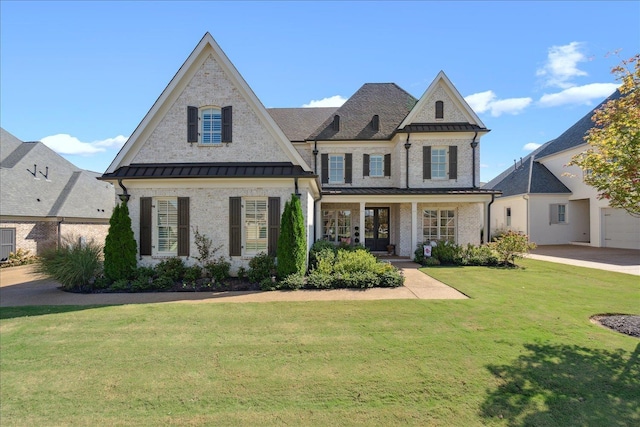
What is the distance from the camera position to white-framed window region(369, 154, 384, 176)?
1766 cm

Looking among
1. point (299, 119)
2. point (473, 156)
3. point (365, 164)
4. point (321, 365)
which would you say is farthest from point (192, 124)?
point (473, 156)

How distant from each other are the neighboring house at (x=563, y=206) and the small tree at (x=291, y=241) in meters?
21.0

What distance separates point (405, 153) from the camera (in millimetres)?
16219

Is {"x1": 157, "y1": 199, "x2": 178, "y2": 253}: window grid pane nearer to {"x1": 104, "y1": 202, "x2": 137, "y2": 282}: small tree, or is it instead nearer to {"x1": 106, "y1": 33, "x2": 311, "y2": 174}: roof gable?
{"x1": 104, "y1": 202, "x2": 137, "y2": 282}: small tree

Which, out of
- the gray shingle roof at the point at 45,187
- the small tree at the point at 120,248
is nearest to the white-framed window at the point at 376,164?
the small tree at the point at 120,248

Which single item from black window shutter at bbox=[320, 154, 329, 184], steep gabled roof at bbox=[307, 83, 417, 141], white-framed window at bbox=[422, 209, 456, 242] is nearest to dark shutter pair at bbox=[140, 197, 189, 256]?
black window shutter at bbox=[320, 154, 329, 184]

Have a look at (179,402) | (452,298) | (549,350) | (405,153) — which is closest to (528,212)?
(405,153)

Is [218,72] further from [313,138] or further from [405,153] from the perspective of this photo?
[405,153]

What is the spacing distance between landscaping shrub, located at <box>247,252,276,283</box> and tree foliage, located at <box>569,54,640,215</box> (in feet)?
27.9

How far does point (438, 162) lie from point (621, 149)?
11234 mm

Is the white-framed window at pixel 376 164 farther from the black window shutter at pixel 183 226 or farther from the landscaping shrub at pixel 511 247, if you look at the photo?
the black window shutter at pixel 183 226

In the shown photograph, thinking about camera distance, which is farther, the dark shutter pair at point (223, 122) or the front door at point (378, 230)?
the front door at point (378, 230)

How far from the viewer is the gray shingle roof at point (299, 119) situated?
19.2m

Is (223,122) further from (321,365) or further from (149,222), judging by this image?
(321,365)
